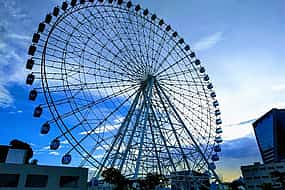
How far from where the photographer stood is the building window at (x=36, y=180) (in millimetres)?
23148

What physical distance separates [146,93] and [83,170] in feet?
33.9

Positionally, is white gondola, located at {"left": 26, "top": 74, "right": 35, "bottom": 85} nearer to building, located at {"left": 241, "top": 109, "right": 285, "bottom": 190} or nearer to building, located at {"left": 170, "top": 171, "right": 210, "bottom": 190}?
building, located at {"left": 170, "top": 171, "right": 210, "bottom": 190}

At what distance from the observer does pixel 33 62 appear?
73.8 feet

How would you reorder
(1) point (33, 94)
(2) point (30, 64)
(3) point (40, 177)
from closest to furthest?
(1) point (33, 94) → (2) point (30, 64) → (3) point (40, 177)

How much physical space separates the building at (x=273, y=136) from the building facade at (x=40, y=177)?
9062 centimetres

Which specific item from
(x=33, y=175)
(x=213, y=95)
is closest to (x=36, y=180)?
(x=33, y=175)

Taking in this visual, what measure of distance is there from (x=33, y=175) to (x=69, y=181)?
362 centimetres

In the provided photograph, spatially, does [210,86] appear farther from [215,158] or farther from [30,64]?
[30,64]

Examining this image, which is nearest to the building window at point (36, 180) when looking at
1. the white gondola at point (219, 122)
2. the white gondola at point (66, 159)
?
the white gondola at point (66, 159)

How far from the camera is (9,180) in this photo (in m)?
22.4

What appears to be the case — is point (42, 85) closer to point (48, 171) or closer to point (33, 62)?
point (33, 62)

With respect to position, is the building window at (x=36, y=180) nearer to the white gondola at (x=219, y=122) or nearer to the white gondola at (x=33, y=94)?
the white gondola at (x=33, y=94)

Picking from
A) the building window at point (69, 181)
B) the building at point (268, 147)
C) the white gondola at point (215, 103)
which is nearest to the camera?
the building window at point (69, 181)

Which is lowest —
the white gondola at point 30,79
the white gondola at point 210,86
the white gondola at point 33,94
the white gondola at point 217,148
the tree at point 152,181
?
the tree at point 152,181
